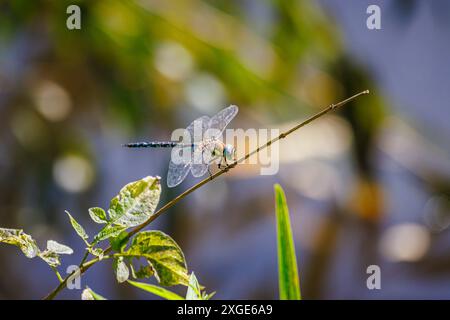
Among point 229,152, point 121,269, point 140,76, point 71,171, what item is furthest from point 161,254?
point 71,171

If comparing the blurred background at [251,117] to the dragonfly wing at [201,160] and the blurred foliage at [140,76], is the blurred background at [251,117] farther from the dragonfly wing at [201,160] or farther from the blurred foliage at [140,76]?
the dragonfly wing at [201,160]

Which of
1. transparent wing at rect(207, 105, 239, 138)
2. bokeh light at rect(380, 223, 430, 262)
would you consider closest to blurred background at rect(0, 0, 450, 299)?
bokeh light at rect(380, 223, 430, 262)

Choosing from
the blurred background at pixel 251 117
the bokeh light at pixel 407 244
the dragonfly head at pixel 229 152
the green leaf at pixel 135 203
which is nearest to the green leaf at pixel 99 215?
the green leaf at pixel 135 203

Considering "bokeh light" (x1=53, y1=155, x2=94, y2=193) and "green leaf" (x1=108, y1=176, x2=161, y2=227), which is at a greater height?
"bokeh light" (x1=53, y1=155, x2=94, y2=193)

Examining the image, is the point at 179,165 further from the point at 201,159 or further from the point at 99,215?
the point at 99,215

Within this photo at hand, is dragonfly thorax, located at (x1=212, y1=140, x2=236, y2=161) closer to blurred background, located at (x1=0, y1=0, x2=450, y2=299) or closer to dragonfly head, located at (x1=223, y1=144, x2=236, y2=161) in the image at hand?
dragonfly head, located at (x1=223, y1=144, x2=236, y2=161)
